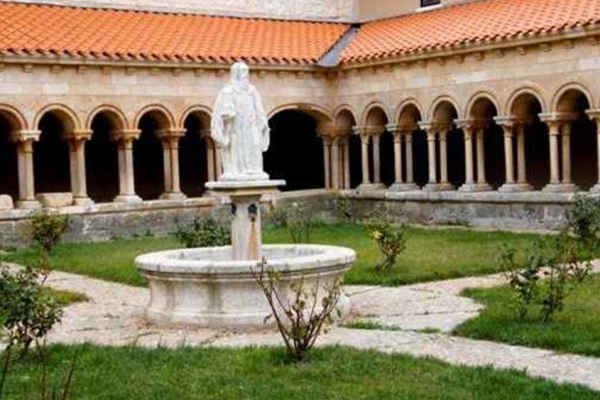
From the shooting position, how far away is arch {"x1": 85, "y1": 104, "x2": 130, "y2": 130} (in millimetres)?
22422

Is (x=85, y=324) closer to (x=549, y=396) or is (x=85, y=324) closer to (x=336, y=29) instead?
(x=549, y=396)

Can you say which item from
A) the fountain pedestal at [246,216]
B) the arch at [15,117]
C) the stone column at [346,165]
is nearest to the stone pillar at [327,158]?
the stone column at [346,165]

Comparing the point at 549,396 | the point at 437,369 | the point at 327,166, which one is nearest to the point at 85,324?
the point at 437,369

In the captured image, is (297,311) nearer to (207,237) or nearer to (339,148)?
(207,237)

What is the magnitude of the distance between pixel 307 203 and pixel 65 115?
6053mm

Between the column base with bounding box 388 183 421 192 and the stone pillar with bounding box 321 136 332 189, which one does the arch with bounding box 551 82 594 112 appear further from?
the stone pillar with bounding box 321 136 332 189

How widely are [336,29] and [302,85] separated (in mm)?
3036

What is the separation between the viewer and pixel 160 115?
929 inches

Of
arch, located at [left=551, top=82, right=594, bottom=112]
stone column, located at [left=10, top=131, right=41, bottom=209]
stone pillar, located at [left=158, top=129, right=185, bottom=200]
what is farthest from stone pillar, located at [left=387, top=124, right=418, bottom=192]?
stone column, located at [left=10, top=131, right=41, bottom=209]

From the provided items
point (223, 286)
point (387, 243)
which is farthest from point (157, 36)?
point (223, 286)

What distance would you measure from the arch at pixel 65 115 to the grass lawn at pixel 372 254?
248 cm

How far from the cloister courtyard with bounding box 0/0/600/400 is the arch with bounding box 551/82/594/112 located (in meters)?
0.05

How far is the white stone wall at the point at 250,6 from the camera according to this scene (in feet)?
84.9

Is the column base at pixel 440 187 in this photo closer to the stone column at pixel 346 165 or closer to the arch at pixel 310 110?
the stone column at pixel 346 165
